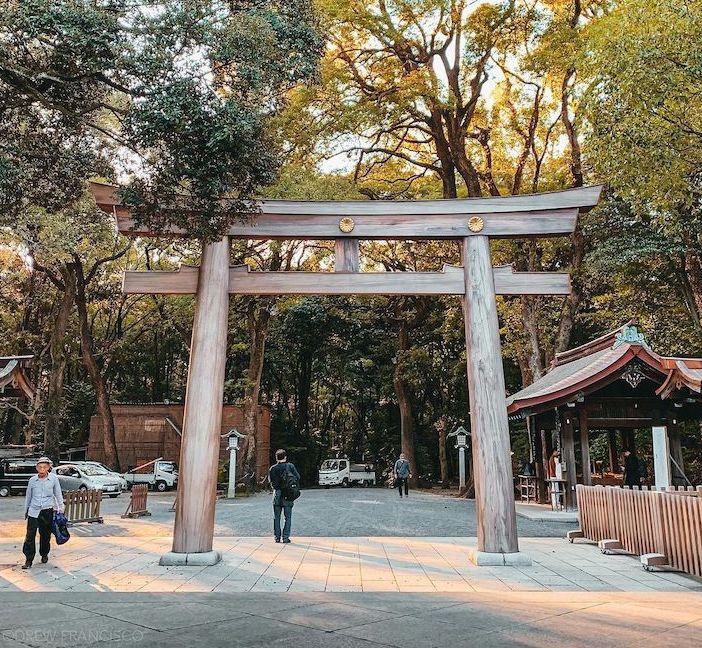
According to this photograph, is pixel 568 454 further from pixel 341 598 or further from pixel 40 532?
pixel 40 532

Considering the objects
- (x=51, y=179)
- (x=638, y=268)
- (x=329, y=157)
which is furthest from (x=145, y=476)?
(x=638, y=268)

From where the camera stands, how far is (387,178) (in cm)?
2323

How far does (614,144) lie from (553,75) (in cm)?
1082

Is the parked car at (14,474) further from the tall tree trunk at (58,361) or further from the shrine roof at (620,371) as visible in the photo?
the shrine roof at (620,371)

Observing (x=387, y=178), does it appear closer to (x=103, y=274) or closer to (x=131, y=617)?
(x=103, y=274)

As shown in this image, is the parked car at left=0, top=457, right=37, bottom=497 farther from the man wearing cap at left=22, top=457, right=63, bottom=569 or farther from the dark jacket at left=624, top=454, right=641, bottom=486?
the dark jacket at left=624, top=454, right=641, bottom=486

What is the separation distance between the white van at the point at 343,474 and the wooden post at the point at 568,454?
16.9 metres

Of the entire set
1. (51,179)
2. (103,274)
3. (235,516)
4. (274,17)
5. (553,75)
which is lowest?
(235,516)

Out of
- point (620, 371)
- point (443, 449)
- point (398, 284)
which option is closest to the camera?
point (398, 284)

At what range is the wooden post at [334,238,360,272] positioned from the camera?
9.47m

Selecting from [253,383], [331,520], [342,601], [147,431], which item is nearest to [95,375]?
[147,431]

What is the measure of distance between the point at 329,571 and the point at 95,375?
22344mm

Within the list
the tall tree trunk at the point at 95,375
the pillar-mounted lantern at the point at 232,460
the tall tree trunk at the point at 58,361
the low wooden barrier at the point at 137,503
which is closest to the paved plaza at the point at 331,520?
the low wooden barrier at the point at 137,503

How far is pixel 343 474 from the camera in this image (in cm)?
3144
